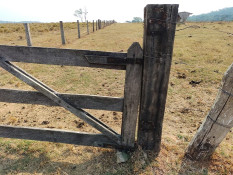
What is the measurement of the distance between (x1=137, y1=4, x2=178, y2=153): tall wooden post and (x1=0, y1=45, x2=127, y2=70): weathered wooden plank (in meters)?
0.31

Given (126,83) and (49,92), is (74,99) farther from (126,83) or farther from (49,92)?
(126,83)

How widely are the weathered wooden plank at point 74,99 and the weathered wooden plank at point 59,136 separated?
50 centimetres

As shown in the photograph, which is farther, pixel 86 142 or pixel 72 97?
pixel 86 142

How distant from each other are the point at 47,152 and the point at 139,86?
184 cm

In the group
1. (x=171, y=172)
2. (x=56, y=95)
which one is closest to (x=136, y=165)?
(x=171, y=172)

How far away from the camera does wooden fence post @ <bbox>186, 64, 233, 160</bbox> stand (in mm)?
1935

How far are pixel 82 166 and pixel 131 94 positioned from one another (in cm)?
131

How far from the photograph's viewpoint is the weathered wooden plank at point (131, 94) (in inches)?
74.9

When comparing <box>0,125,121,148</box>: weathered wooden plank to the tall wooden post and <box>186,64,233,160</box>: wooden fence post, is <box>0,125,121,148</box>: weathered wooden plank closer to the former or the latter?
the tall wooden post

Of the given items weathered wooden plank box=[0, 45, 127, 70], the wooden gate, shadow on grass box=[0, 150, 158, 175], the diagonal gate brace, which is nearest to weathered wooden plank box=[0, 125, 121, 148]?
the wooden gate

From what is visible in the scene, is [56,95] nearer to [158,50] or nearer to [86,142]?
[86,142]

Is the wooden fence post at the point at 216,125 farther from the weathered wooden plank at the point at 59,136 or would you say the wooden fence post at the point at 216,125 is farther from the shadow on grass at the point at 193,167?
the weathered wooden plank at the point at 59,136

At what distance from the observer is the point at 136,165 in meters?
2.36

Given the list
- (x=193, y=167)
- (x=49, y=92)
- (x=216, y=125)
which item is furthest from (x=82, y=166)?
(x=216, y=125)
